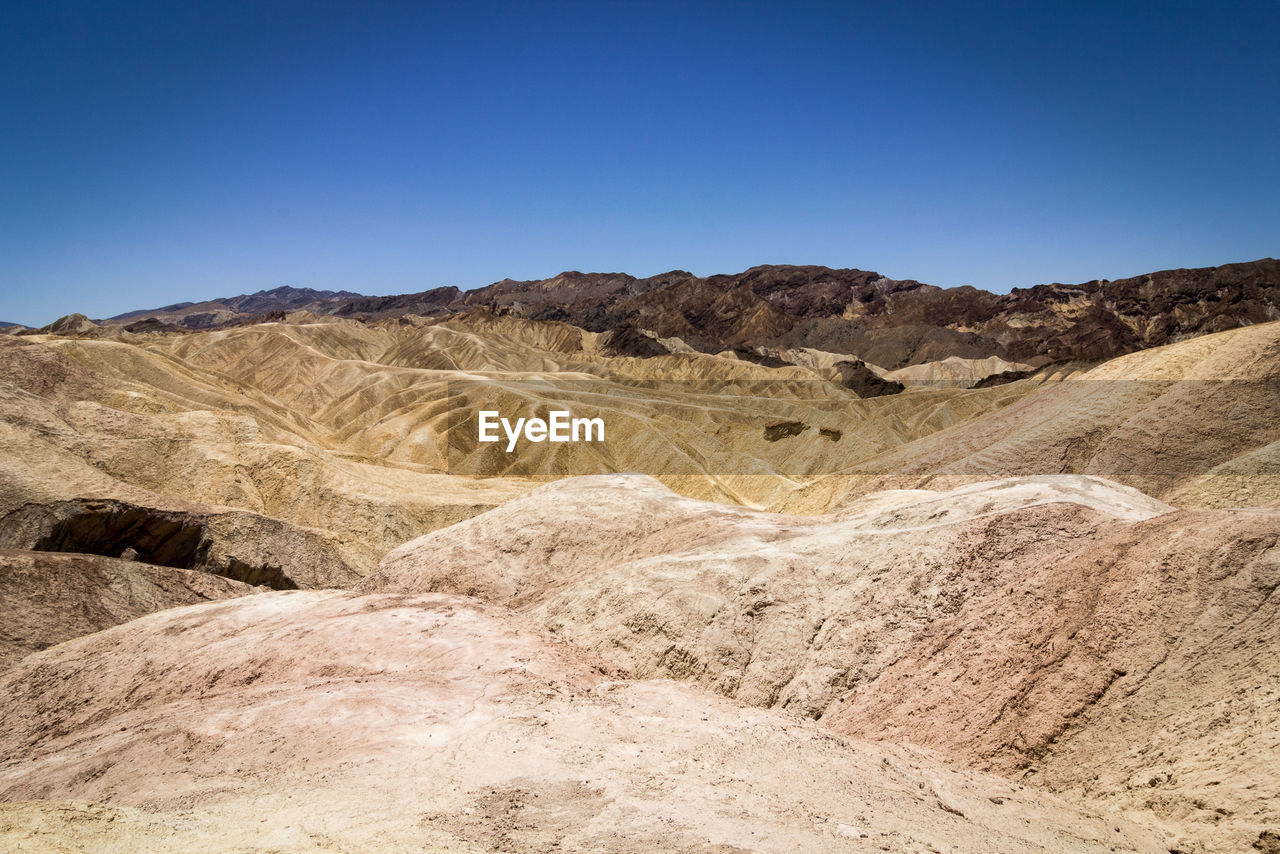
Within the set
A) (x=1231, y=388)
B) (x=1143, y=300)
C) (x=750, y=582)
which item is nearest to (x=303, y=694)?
(x=750, y=582)

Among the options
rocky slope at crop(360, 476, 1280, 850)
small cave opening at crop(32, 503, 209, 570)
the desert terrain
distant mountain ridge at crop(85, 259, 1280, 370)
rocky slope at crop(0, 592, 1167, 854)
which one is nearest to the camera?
rocky slope at crop(0, 592, 1167, 854)

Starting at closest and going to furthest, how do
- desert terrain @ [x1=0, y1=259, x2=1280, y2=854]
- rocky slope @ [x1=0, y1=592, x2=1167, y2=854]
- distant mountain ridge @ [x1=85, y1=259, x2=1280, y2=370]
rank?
rocky slope @ [x1=0, y1=592, x2=1167, y2=854], desert terrain @ [x1=0, y1=259, x2=1280, y2=854], distant mountain ridge @ [x1=85, y1=259, x2=1280, y2=370]

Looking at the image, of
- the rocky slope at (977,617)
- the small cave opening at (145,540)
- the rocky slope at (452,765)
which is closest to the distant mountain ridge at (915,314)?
the rocky slope at (977,617)

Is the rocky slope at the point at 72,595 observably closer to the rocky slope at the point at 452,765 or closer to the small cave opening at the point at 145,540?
the small cave opening at the point at 145,540

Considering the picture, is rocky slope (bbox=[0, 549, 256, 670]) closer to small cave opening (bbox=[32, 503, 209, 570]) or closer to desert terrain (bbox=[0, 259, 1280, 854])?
desert terrain (bbox=[0, 259, 1280, 854])

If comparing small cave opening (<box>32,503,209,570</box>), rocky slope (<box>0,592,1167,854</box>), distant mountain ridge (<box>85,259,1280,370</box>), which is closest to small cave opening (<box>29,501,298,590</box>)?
small cave opening (<box>32,503,209,570</box>)

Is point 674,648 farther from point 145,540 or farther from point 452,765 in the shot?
point 145,540

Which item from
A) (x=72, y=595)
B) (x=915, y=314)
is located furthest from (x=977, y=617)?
(x=915, y=314)
